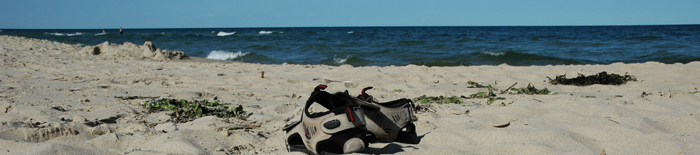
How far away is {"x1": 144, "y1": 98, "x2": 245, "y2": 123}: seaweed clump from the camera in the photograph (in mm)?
Answer: 2848

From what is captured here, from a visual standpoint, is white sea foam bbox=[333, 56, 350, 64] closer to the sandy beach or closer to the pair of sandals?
the sandy beach

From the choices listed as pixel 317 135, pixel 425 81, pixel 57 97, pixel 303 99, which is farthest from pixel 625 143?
pixel 57 97

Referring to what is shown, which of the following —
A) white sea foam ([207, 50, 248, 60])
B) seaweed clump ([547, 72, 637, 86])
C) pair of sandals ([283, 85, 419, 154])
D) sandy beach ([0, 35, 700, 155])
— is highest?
pair of sandals ([283, 85, 419, 154])

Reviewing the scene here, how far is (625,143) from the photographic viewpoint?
2262 mm

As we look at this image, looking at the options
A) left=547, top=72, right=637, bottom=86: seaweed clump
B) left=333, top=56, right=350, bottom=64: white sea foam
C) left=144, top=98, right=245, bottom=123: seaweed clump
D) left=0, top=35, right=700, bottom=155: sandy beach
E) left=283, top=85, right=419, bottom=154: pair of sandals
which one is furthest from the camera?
left=333, top=56, right=350, bottom=64: white sea foam

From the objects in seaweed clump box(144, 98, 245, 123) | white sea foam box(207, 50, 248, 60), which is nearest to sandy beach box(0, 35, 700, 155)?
seaweed clump box(144, 98, 245, 123)

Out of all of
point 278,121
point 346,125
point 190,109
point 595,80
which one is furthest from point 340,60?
point 346,125

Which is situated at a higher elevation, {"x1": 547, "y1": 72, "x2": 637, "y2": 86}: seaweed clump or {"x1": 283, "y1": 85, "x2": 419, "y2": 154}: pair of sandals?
{"x1": 283, "y1": 85, "x2": 419, "y2": 154}: pair of sandals

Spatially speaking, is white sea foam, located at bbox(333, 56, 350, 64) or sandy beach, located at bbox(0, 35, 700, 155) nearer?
sandy beach, located at bbox(0, 35, 700, 155)

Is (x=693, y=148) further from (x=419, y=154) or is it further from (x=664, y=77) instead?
(x=664, y=77)

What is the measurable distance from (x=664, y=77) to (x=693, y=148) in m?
3.96

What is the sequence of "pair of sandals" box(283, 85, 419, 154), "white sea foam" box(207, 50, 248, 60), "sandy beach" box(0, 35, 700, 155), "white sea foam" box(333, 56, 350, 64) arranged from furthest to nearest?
1. "white sea foam" box(207, 50, 248, 60)
2. "white sea foam" box(333, 56, 350, 64)
3. "sandy beach" box(0, 35, 700, 155)
4. "pair of sandals" box(283, 85, 419, 154)

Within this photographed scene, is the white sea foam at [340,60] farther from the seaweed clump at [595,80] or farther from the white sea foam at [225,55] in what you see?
the seaweed clump at [595,80]

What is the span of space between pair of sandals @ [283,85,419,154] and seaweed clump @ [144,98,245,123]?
930mm
